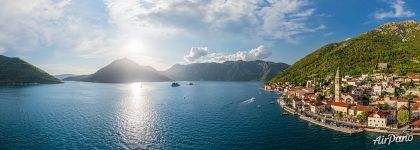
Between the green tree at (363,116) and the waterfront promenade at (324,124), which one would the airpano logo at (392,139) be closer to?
the waterfront promenade at (324,124)

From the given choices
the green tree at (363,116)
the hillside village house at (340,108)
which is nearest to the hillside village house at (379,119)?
the green tree at (363,116)

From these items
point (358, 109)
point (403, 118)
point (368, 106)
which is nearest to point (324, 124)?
point (358, 109)

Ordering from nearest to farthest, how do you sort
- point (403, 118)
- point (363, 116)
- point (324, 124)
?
1. point (403, 118)
2. point (363, 116)
3. point (324, 124)

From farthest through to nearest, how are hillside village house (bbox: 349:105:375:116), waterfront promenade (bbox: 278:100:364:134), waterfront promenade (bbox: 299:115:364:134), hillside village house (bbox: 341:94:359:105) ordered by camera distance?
1. hillside village house (bbox: 341:94:359:105)
2. hillside village house (bbox: 349:105:375:116)
3. waterfront promenade (bbox: 278:100:364:134)
4. waterfront promenade (bbox: 299:115:364:134)

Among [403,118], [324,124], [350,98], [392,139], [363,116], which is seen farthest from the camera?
[350,98]

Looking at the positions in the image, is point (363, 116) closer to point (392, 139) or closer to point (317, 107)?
point (392, 139)

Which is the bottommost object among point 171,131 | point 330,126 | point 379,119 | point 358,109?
point 171,131

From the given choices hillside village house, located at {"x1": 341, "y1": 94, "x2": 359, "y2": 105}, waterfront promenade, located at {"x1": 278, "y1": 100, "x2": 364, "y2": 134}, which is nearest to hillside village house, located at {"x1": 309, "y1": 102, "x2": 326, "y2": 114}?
waterfront promenade, located at {"x1": 278, "y1": 100, "x2": 364, "y2": 134}

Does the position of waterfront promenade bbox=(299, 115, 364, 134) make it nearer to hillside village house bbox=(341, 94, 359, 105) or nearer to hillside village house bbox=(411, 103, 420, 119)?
hillside village house bbox=(411, 103, 420, 119)

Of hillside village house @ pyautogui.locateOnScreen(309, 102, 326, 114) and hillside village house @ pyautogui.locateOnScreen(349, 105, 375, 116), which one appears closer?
hillside village house @ pyautogui.locateOnScreen(349, 105, 375, 116)
